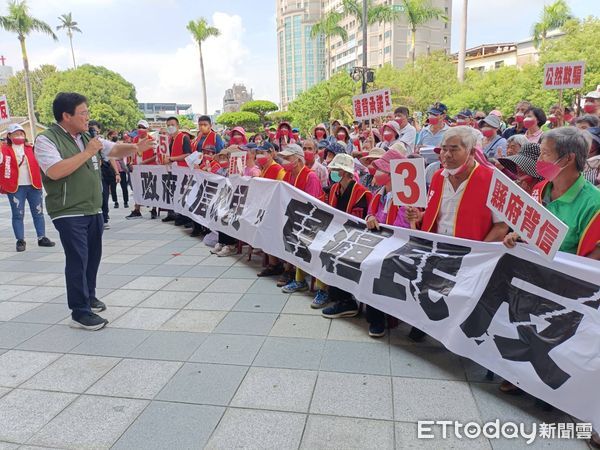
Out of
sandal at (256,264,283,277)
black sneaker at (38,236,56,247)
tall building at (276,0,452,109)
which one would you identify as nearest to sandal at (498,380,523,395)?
sandal at (256,264,283,277)

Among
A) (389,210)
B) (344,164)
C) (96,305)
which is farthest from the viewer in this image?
(96,305)

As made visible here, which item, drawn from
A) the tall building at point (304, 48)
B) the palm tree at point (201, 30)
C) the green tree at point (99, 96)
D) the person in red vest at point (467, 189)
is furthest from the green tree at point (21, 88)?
the person in red vest at point (467, 189)

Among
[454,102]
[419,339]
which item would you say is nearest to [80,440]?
[419,339]

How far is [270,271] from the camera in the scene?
5547 mm

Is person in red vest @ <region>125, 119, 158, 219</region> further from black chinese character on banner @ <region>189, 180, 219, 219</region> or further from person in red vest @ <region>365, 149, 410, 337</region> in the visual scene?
person in red vest @ <region>365, 149, 410, 337</region>

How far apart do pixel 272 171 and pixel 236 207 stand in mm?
879

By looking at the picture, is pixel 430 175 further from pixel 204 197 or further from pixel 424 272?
pixel 204 197

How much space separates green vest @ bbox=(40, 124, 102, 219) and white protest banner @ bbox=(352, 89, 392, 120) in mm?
5116

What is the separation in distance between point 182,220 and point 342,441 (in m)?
7.15

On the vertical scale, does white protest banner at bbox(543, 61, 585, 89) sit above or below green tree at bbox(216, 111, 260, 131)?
below

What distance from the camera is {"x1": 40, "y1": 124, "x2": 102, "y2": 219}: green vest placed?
153 inches

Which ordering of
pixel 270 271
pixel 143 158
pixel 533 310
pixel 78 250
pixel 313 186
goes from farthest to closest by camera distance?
pixel 143 158, pixel 270 271, pixel 313 186, pixel 78 250, pixel 533 310

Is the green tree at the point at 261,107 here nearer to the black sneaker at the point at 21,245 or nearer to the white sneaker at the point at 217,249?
the black sneaker at the point at 21,245

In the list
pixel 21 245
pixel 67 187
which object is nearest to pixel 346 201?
pixel 67 187
